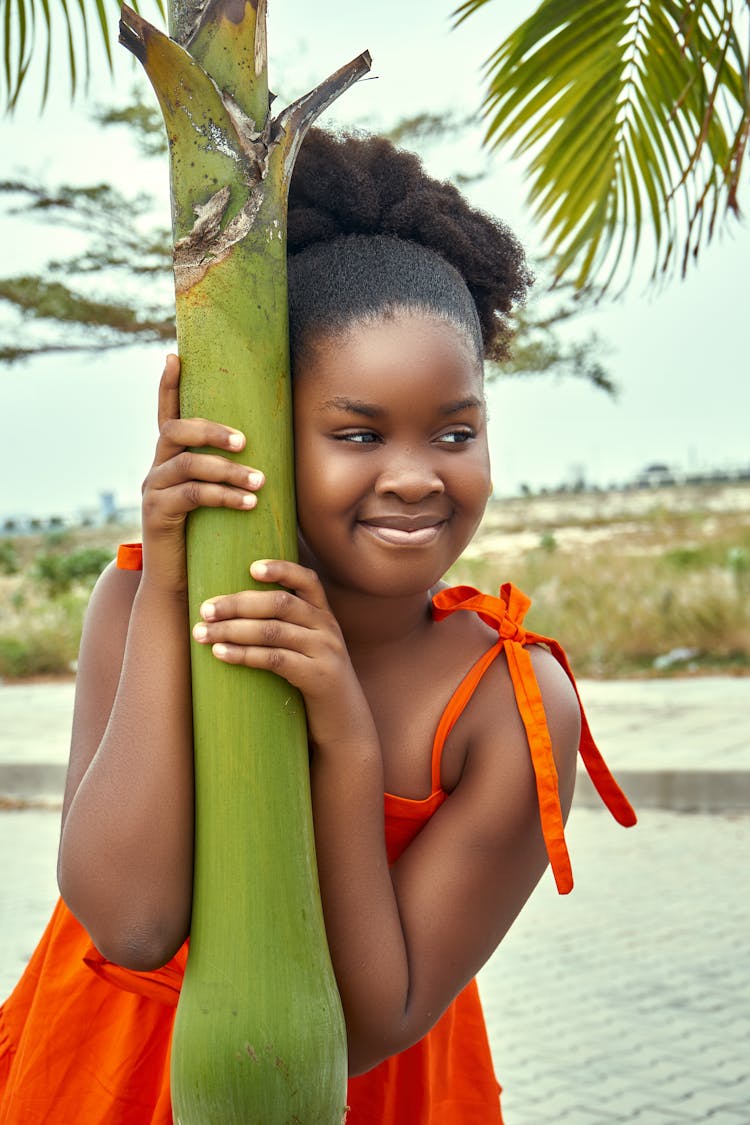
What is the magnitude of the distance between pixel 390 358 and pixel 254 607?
0.36 m

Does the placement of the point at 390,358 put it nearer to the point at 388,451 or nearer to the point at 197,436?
the point at 388,451

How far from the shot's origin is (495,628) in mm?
1847

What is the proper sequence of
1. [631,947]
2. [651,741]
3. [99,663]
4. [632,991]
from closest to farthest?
[99,663] < [632,991] < [631,947] < [651,741]

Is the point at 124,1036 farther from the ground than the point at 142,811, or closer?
closer

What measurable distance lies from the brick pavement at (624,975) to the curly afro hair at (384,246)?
297cm

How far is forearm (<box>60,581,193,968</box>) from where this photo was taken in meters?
1.39

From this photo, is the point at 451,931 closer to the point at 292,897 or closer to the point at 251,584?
the point at 292,897

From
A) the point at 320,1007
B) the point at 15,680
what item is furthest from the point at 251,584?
the point at 15,680

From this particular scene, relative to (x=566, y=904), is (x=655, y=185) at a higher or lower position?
higher

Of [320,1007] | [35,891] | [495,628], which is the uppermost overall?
[495,628]

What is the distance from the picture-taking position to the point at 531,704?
1681mm

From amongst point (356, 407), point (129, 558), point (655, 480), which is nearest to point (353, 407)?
point (356, 407)

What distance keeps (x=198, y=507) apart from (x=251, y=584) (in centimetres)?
9

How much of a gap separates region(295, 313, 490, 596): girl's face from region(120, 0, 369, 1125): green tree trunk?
0.41ft
